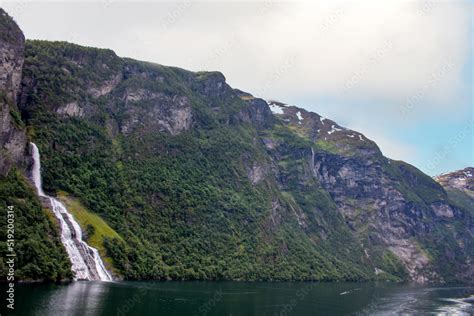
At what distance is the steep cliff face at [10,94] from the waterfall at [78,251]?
657 inches

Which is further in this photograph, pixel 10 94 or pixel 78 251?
pixel 10 94

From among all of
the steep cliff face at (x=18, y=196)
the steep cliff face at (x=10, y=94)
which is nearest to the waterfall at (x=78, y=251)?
the steep cliff face at (x=18, y=196)

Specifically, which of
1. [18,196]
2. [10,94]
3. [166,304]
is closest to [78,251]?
[18,196]

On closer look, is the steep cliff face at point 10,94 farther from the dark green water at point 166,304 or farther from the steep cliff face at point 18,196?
the dark green water at point 166,304

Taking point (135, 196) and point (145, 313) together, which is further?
point (135, 196)

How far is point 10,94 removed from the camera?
17175 cm

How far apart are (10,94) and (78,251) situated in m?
68.2

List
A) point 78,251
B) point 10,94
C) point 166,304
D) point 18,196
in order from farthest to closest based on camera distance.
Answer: point 10,94, point 18,196, point 78,251, point 166,304

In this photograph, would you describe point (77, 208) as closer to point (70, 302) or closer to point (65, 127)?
point (65, 127)

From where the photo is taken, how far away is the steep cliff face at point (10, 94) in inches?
5856

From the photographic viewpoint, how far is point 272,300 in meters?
119

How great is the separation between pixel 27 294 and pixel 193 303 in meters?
29.5

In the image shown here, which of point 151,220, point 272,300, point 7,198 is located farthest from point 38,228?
point 151,220

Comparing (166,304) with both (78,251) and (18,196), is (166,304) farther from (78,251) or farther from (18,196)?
(18,196)
